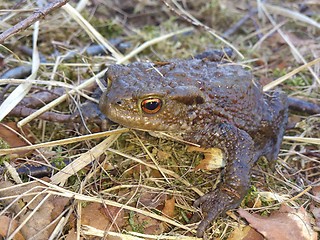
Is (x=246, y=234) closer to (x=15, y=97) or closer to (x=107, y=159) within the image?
(x=107, y=159)

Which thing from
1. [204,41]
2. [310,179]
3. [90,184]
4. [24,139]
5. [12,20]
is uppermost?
[12,20]

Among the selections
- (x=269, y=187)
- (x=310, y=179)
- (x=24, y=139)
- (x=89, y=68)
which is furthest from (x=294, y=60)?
(x=24, y=139)

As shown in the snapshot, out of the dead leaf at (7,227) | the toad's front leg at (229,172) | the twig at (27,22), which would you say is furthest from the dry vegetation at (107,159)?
the twig at (27,22)

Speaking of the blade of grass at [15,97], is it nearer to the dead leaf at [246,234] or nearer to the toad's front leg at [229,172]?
the toad's front leg at [229,172]

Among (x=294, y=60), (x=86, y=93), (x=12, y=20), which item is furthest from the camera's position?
(x=294, y=60)

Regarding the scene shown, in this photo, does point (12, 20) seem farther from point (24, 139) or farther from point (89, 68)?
point (24, 139)

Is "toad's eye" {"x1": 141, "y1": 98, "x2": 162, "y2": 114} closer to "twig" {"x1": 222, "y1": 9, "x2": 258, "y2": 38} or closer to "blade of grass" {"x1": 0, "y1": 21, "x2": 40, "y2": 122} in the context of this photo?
"blade of grass" {"x1": 0, "y1": 21, "x2": 40, "y2": 122}

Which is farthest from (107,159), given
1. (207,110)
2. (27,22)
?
(27,22)

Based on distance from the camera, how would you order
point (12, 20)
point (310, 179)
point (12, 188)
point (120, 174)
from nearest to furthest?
point (12, 188)
point (120, 174)
point (310, 179)
point (12, 20)
